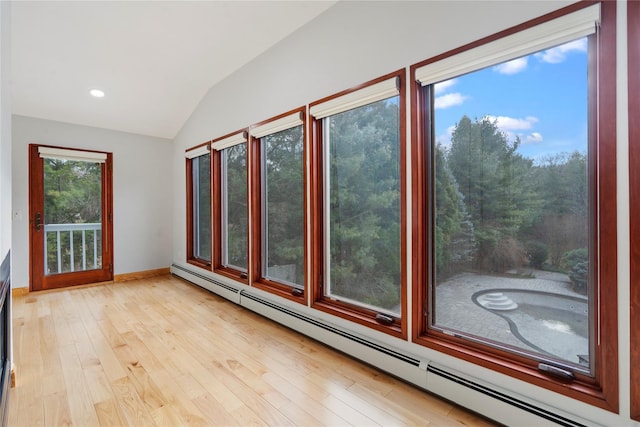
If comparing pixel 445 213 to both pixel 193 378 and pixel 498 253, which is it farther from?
pixel 193 378

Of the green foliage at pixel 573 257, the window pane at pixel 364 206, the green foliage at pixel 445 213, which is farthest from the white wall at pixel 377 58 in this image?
the green foliage at pixel 445 213

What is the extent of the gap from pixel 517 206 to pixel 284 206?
213cm

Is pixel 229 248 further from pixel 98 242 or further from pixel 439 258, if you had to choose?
pixel 439 258

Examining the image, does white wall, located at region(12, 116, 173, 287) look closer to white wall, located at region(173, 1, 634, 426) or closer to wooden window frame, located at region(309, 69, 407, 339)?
white wall, located at region(173, 1, 634, 426)

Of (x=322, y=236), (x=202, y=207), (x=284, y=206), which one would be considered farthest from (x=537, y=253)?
(x=202, y=207)

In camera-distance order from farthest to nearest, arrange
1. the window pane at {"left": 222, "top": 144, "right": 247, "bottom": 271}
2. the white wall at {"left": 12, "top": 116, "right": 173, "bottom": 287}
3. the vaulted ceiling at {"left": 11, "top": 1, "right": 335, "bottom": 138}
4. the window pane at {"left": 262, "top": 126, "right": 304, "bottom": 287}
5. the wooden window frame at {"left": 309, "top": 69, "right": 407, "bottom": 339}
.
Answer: the white wall at {"left": 12, "top": 116, "right": 173, "bottom": 287} < the window pane at {"left": 222, "top": 144, "right": 247, "bottom": 271} < the window pane at {"left": 262, "top": 126, "right": 304, "bottom": 287} < the vaulted ceiling at {"left": 11, "top": 1, "right": 335, "bottom": 138} < the wooden window frame at {"left": 309, "top": 69, "right": 407, "bottom": 339}

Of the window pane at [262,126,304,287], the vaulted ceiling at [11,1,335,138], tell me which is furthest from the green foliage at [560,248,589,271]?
the vaulted ceiling at [11,1,335,138]

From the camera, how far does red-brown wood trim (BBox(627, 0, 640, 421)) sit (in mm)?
1245

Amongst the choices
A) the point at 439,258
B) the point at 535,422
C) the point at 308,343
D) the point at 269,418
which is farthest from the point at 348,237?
the point at 535,422

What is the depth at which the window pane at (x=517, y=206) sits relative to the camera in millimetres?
1475

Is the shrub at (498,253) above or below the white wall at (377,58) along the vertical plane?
below

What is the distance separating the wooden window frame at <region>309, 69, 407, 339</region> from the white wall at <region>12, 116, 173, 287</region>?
149 inches

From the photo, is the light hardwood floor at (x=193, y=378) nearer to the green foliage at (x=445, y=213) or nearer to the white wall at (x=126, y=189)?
the green foliage at (x=445, y=213)

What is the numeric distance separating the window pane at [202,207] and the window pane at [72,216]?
56.5 inches
